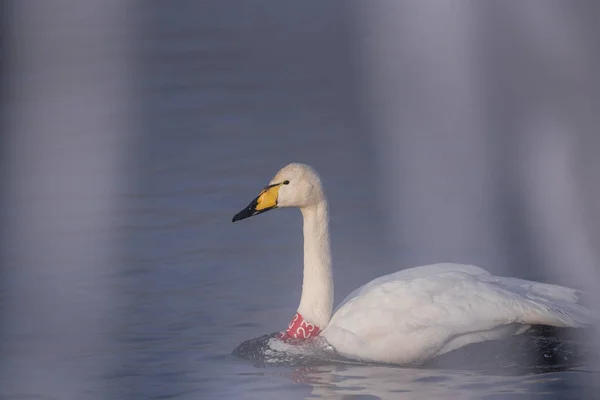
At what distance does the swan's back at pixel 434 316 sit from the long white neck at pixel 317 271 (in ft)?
0.67

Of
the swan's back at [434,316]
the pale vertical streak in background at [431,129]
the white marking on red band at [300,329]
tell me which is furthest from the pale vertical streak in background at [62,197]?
the pale vertical streak in background at [431,129]

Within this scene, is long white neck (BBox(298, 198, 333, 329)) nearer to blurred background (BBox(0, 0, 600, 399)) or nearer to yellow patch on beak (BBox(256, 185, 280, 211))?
yellow patch on beak (BBox(256, 185, 280, 211))

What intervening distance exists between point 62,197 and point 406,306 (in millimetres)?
4309

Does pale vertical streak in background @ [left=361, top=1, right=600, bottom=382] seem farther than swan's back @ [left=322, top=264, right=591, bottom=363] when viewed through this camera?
Yes

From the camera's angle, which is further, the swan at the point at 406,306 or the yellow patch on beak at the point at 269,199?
the yellow patch on beak at the point at 269,199

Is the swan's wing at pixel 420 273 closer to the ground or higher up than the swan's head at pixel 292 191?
closer to the ground

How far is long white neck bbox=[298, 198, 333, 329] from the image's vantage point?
313 inches

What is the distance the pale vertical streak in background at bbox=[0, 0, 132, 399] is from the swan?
3.67ft

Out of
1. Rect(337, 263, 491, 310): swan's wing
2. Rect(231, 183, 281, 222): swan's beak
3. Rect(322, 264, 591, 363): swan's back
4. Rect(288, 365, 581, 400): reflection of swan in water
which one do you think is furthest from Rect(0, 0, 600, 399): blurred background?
Rect(231, 183, 281, 222): swan's beak

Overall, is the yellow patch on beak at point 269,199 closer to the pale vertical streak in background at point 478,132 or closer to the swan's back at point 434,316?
the swan's back at point 434,316

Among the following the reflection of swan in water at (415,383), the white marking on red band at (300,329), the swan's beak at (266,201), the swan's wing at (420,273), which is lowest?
the reflection of swan in water at (415,383)

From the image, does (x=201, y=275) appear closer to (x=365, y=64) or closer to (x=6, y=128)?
(x=6, y=128)

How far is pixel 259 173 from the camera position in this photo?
11.4 m

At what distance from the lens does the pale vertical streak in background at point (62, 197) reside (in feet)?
26.4
